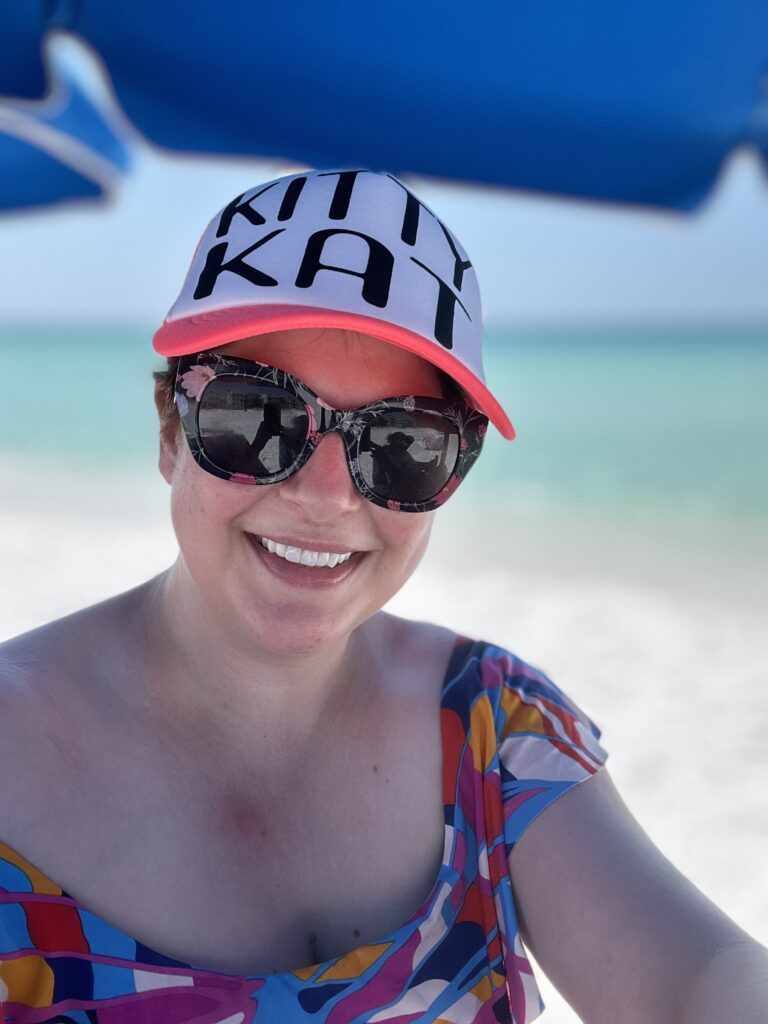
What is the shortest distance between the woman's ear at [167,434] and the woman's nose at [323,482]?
0.24m

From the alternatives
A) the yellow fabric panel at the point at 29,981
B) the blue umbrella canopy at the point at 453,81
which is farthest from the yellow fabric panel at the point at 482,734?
the blue umbrella canopy at the point at 453,81

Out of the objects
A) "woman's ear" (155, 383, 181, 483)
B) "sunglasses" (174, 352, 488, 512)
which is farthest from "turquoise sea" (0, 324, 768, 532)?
"sunglasses" (174, 352, 488, 512)

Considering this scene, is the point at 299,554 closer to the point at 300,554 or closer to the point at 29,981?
the point at 300,554

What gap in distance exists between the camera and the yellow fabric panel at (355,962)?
139 centimetres

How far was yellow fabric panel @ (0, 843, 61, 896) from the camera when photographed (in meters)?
1.28

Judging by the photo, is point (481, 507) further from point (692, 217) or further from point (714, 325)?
point (714, 325)

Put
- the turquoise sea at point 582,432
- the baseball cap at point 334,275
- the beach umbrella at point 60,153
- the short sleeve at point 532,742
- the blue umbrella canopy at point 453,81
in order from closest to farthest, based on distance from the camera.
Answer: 1. the baseball cap at point 334,275
2. the short sleeve at point 532,742
3. the blue umbrella canopy at point 453,81
4. the beach umbrella at point 60,153
5. the turquoise sea at point 582,432

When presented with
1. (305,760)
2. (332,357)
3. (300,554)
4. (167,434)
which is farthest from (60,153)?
(305,760)

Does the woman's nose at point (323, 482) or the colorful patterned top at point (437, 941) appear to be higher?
the woman's nose at point (323, 482)

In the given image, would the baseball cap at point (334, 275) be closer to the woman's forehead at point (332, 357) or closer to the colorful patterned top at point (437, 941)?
the woman's forehead at point (332, 357)

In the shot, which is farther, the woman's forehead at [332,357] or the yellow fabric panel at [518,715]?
the yellow fabric panel at [518,715]

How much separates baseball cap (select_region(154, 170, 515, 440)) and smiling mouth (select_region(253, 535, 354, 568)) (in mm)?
306

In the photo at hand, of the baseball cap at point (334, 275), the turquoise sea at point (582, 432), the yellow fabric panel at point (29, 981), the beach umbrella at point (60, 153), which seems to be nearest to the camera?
the yellow fabric panel at point (29, 981)

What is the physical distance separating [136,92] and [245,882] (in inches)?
71.6
